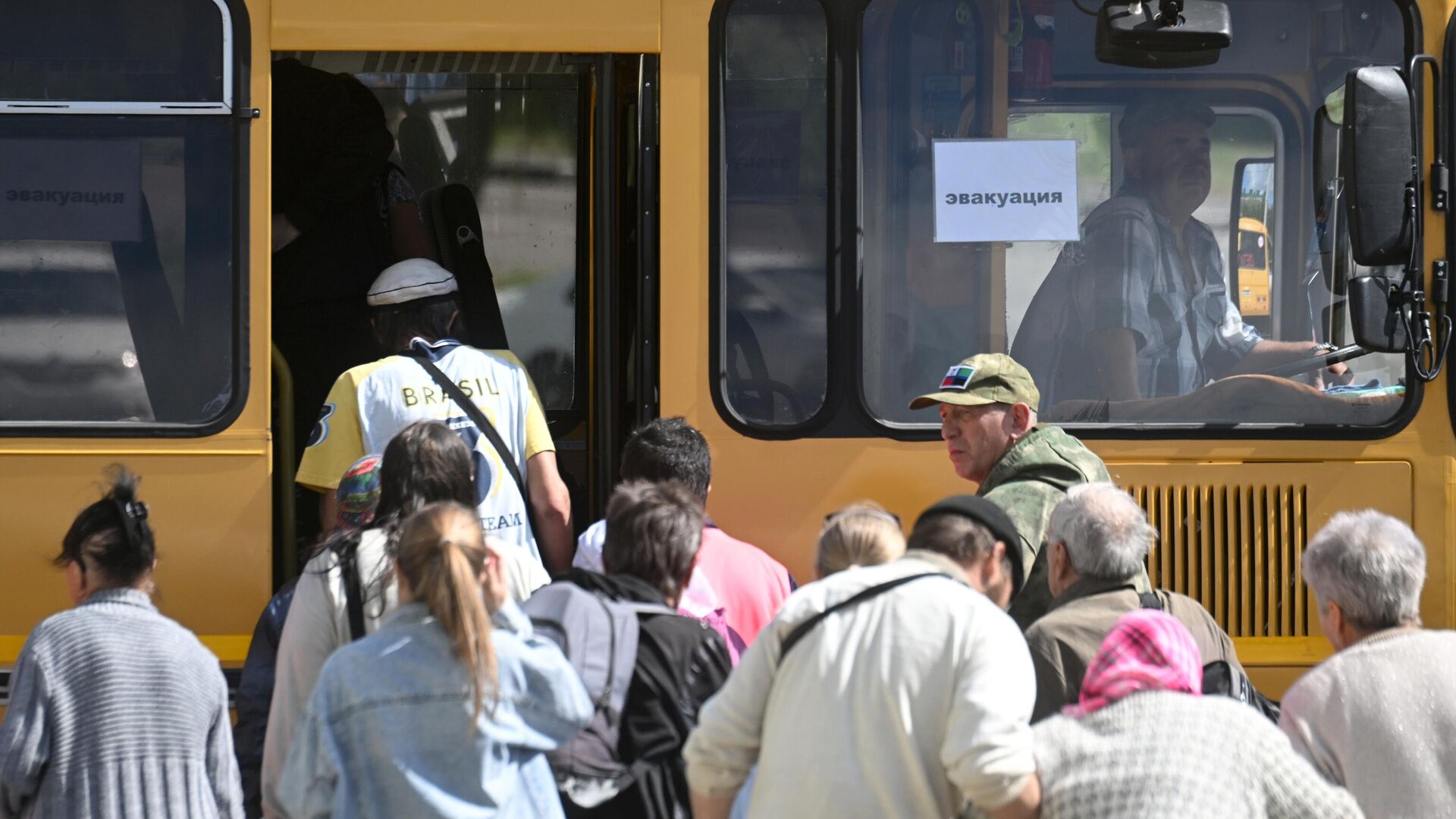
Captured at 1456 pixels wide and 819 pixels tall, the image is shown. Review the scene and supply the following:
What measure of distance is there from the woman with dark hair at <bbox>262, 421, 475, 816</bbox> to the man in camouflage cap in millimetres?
1316

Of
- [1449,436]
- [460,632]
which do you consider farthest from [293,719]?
[1449,436]

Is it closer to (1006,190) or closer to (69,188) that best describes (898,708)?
(1006,190)

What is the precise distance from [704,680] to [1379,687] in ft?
4.17

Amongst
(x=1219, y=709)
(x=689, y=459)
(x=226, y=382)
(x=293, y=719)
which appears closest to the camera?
(x=1219, y=709)

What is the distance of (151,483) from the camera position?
3965 mm

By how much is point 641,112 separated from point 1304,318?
187cm

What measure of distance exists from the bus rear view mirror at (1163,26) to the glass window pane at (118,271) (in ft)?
7.56

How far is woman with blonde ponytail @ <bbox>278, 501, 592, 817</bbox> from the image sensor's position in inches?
104

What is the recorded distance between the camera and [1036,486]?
12.4 ft

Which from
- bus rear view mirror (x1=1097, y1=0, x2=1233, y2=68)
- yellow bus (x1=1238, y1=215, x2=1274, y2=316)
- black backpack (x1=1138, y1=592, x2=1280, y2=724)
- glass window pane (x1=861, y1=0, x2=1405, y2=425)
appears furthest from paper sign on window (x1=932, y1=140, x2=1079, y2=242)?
black backpack (x1=1138, y1=592, x2=1280, y2=724)

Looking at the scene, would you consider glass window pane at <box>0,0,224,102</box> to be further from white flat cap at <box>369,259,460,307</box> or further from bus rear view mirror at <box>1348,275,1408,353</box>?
bus rear view mirror at <box>1348,275,1408,353</box>

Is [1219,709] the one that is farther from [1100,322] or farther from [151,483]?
[151,483]

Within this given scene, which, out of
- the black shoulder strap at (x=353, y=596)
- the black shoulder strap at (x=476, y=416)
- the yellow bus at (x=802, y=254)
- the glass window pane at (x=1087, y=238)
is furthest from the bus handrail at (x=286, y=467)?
the glass window pane at (x=1087, y=238)

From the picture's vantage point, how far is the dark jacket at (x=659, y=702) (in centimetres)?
299
